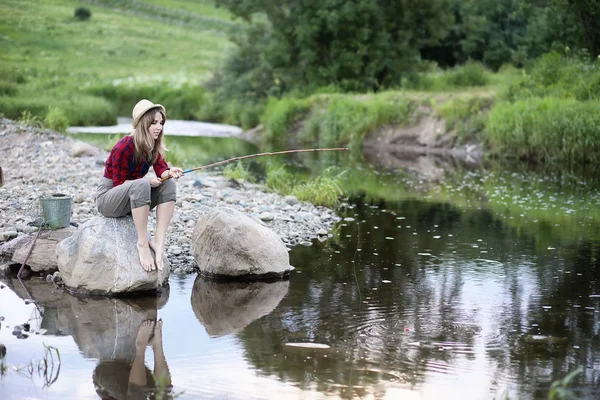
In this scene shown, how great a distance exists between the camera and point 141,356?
20.8ft

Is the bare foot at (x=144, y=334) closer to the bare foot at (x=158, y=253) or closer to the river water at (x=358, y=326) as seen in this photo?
the river water at (x=358, y=326)

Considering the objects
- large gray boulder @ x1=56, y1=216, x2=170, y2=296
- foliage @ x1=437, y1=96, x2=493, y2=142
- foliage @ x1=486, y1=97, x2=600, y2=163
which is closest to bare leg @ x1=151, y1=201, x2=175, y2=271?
large gray boulder @ x1=56, y1=216, x2=170, y2=296

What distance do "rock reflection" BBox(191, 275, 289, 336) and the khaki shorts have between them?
0.95 meters

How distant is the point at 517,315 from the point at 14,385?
4036mm

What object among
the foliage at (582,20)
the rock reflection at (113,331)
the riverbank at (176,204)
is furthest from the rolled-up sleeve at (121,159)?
the foliage at (582,20)

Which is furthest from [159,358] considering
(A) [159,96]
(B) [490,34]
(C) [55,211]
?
(A) [159,96]

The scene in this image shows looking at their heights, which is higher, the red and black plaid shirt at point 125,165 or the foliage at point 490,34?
the foliage at point 490,34

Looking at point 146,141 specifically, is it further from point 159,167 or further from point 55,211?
point 55,211

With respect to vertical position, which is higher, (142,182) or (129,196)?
(142,182)

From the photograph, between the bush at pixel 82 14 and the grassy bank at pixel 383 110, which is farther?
the bush at pixel 82 14

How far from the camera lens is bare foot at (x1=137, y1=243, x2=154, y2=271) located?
25.6 feet

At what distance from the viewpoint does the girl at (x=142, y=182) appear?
771cm

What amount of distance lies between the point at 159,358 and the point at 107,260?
1.75 metres

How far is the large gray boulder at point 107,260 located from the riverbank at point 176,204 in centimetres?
112
